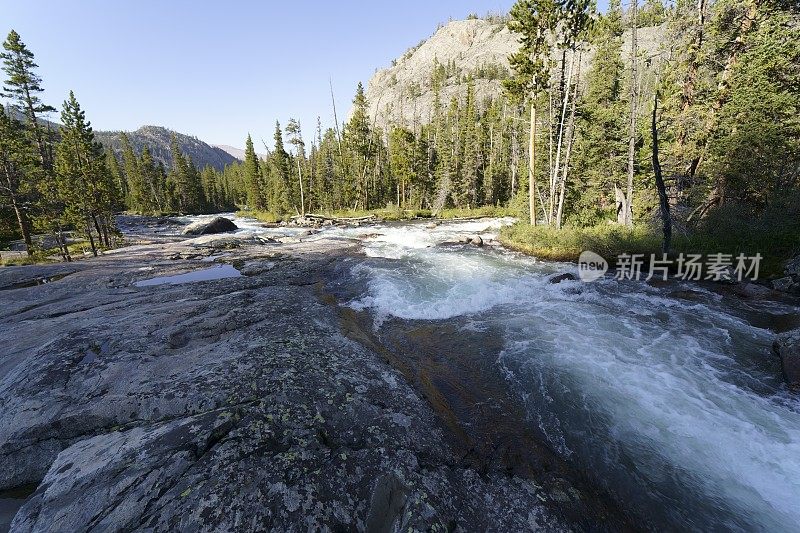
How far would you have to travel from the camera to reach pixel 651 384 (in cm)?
709

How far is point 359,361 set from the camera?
7113mm

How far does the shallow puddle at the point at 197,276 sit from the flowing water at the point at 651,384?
774 cm

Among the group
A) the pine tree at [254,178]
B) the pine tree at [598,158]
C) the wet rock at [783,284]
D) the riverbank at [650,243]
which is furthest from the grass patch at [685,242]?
the pine tree at [254,178]

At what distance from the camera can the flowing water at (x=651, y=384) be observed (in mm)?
4746

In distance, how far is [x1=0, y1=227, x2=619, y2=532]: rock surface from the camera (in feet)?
11.1

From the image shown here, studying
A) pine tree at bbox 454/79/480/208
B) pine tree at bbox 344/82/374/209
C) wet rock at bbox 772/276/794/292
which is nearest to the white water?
wet rock at bbox 772/276/794/292

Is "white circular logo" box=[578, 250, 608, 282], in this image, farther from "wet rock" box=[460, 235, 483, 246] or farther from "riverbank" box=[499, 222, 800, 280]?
"wet rock" box=[460, 235, 483, 246]

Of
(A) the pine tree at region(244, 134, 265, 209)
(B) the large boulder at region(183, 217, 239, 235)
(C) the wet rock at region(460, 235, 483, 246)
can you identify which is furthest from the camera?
(A) the pine tree at region(244, 134, 265, 209)

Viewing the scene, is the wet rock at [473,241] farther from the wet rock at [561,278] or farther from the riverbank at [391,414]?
the riverbank at [391,414]

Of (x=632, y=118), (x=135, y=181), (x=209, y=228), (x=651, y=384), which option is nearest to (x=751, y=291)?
(x=651, y=384)

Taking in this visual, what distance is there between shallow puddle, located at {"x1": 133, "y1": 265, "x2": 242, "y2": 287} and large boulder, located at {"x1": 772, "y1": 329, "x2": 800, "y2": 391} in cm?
1859

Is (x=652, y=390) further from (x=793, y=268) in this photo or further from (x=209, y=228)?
(x=209, y=228)

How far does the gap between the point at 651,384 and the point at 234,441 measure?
8.30 metres

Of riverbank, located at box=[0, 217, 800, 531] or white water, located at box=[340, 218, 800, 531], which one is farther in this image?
white water, located at box=[340, 218, 800, 531]
